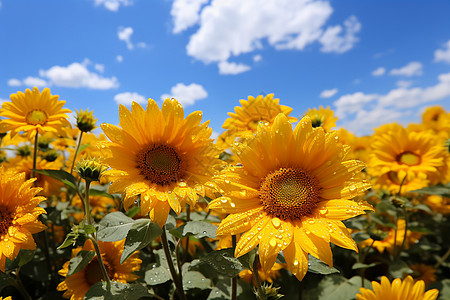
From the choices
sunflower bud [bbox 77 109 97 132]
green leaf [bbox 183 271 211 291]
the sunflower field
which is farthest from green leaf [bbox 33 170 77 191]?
green leaf [bbox 183 271 211 291]

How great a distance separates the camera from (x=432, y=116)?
768 centimetres

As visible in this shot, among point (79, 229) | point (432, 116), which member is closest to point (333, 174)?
point (79, 229)

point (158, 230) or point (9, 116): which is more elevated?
point (9, 116)

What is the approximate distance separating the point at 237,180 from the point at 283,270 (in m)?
1.44

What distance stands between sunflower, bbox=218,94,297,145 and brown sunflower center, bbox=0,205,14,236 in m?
1.38

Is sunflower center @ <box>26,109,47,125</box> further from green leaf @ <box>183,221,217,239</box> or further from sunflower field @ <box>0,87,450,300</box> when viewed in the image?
green leaf @ <box>183,221,217,239</box>

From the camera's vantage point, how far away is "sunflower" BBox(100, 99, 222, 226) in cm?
154

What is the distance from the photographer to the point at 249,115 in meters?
2.42

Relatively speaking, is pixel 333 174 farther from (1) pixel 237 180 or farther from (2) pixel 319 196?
(1) pixel 237 180

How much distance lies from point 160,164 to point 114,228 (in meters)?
0.39

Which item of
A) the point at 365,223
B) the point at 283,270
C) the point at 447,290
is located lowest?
the point at 447,290

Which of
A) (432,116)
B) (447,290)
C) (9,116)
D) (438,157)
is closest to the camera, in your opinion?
(9,116)

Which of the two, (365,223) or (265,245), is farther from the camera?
(365,223)

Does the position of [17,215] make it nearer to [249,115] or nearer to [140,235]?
[140,235]
